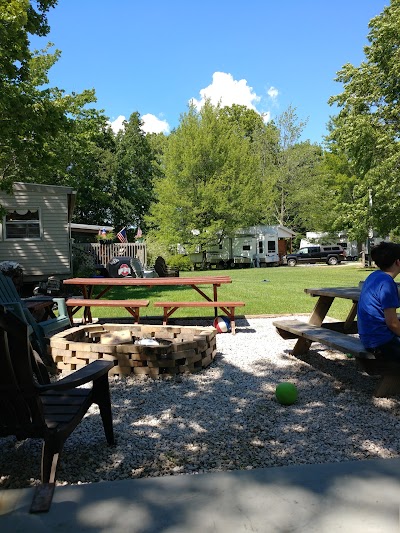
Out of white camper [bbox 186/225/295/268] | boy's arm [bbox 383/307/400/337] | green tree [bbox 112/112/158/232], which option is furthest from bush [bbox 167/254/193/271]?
boy's arm [bbox 383/307/400/337]

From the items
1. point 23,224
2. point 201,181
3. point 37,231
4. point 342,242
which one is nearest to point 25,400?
point 37,231

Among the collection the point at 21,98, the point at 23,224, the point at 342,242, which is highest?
the point at 21,98

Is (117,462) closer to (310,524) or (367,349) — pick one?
(310,524)

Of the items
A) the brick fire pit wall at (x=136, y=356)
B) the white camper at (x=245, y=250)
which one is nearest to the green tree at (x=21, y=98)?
the brick fire pit wall at (x=136, y=356)

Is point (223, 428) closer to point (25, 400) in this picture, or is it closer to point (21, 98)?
point (25, 400)

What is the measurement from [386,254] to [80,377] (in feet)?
8.74

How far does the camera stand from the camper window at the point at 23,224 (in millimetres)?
15508

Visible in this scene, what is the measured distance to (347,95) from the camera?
24906 millimetres

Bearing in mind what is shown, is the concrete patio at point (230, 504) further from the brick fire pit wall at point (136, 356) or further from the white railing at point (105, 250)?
the white railing at point (105, 250)

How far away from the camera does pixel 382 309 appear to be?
3.87 metres

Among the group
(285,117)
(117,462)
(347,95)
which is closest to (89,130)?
(347,95)

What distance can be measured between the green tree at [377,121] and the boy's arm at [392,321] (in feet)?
69.2

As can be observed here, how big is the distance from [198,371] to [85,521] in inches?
134

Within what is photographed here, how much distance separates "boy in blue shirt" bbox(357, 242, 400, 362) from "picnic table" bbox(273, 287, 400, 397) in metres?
0.10
